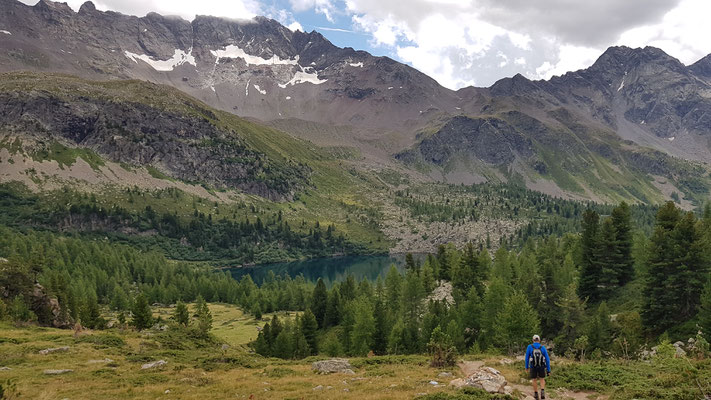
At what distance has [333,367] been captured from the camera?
115 feet

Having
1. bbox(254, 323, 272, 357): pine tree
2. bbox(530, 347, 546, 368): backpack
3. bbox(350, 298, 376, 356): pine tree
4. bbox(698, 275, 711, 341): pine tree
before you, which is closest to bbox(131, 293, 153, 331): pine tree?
bbox(254, 323, 272, 357): pine tree

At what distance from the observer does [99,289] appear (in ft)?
447

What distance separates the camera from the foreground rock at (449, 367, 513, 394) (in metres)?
23.3

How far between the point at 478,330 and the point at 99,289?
12550 centimetres

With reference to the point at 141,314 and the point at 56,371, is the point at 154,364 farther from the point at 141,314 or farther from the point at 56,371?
the point at 141,314

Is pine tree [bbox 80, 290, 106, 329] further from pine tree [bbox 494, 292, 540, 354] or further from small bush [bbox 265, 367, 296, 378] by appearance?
pine tree [bbox 494, 292, 540, 354]

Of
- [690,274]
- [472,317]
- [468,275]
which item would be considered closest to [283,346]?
[472,317]

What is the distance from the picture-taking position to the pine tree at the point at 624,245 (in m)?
67.9

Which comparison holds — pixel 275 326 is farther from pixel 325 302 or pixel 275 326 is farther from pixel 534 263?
pixel 534 263

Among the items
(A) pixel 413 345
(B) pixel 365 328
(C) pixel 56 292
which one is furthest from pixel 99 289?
A: (A) pixel 413 345

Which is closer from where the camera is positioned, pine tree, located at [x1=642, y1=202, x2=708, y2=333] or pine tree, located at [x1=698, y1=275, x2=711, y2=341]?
pine tree, located at [x1=698, y1=275, x2=711, y2=341]

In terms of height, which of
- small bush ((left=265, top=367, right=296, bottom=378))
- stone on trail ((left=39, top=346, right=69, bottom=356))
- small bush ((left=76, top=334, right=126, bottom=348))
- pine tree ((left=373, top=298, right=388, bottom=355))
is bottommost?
pine tree ((left=373, top=298, right=388, bottom=355))

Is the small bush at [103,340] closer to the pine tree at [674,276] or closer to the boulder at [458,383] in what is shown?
the boulder at [458,383]

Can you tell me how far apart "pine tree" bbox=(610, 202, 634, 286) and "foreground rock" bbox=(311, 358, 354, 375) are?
5358cm
